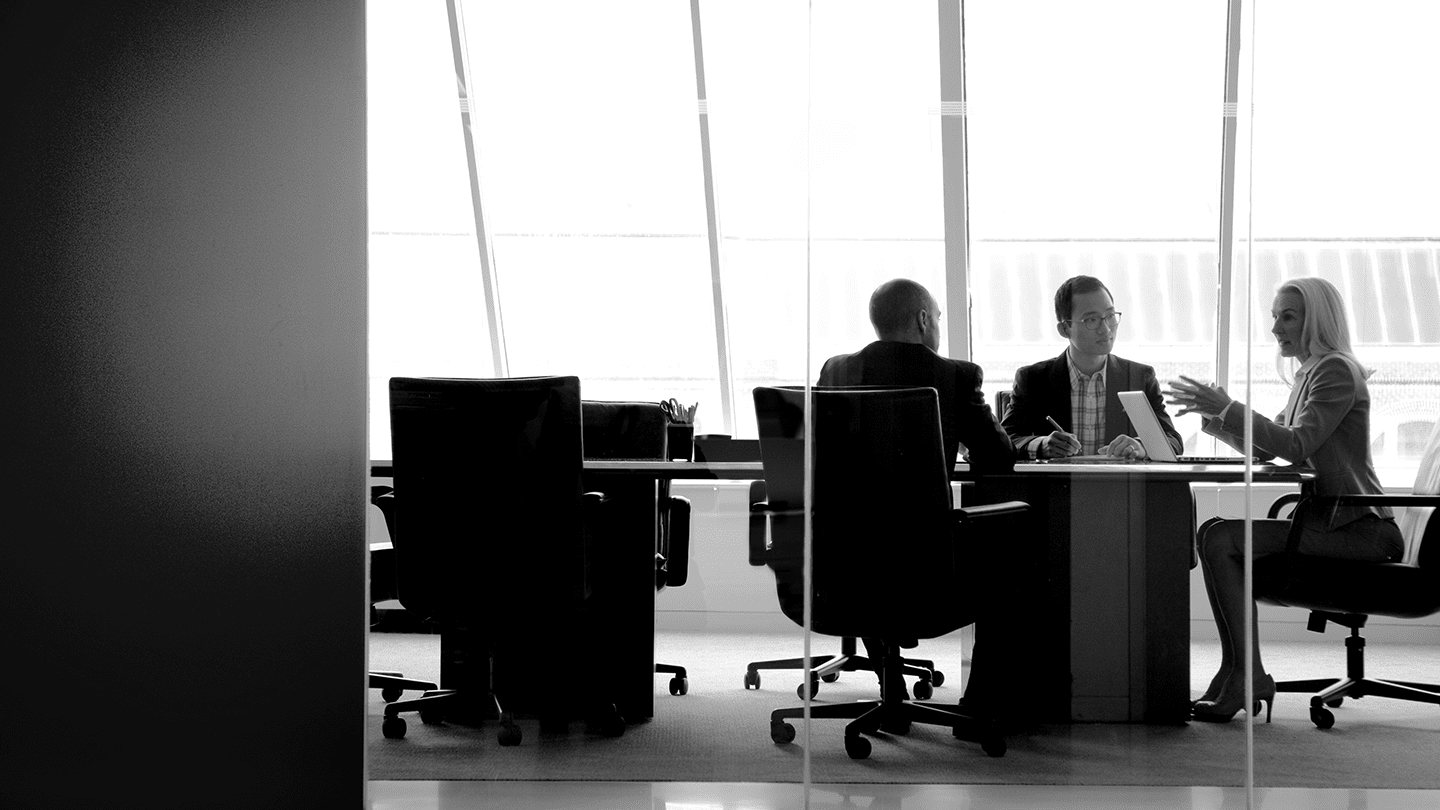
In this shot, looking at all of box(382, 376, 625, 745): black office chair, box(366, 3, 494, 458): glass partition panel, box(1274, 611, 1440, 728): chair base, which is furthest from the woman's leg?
box(366, 3, 494, 458): glass partition panel

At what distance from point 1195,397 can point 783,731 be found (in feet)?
4.73

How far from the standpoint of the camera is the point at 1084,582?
123 inches

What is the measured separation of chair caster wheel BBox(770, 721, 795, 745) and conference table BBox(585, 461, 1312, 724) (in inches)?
13.4

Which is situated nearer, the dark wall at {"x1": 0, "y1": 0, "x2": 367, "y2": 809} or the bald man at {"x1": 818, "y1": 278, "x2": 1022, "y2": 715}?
the dark wall at {"x1": 0, "y1": 0, "x2": 367, "y2": 809}

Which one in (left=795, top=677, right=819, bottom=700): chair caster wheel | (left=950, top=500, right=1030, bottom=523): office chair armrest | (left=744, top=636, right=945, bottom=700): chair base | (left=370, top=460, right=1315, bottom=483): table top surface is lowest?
(left=795, top=677, right=819, bottom=700): chair caster wheel

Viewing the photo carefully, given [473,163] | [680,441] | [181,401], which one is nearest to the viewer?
[181,401]

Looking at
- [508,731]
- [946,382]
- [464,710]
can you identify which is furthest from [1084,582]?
[464,710]

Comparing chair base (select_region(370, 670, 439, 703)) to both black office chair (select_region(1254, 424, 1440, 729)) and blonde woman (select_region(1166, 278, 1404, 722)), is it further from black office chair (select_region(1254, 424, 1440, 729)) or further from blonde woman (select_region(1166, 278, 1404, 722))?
black office chair (select_region(1254, 424, 1440, 729))

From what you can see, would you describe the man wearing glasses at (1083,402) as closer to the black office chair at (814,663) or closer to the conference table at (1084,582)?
the conference table at (1084,582)

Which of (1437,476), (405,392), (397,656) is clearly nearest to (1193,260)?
(1437,476)

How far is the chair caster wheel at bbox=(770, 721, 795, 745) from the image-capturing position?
312cm

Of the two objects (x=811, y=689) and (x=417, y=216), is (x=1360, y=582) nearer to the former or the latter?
(x=811, y=689)

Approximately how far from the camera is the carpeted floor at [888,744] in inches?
121

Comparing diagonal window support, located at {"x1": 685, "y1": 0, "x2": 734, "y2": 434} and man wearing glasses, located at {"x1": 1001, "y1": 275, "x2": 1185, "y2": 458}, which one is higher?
diagonal window support, located at {"x1": 685, "y1": 0, "x2": 734, "y2": 434}
